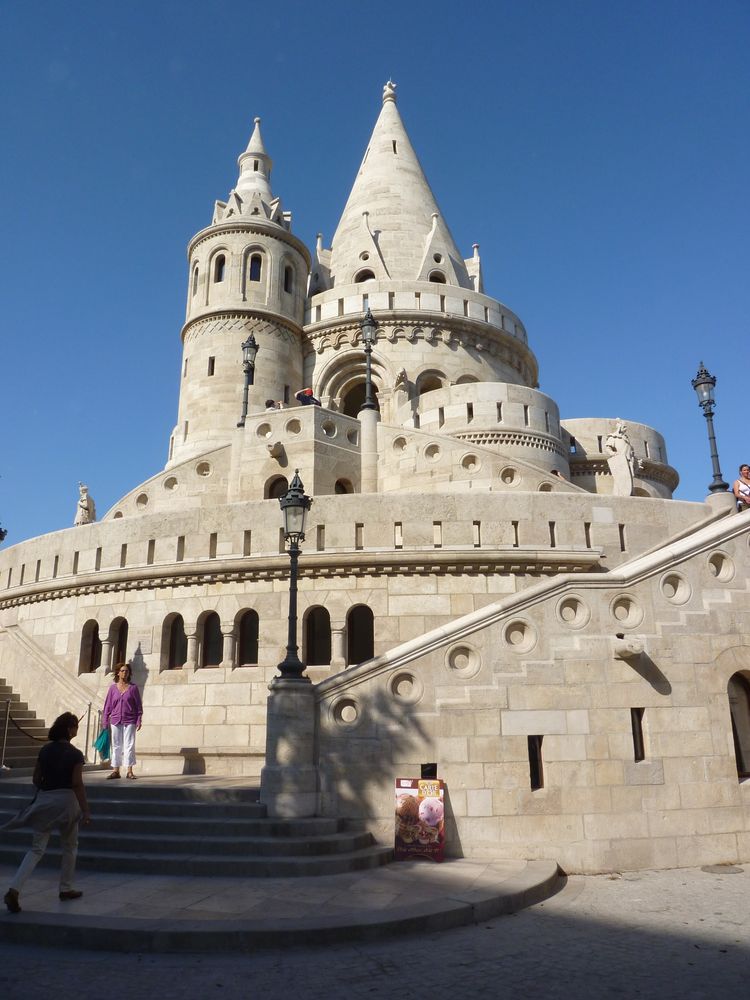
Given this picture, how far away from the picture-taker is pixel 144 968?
18.0 feet

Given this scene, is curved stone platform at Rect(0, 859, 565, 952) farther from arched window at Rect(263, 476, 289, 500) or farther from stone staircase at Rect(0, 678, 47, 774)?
arched window at Rect(263, 476, 289, 500)

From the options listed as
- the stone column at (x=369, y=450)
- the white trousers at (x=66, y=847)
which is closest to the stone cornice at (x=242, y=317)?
the stone column at (x=369, y=450)

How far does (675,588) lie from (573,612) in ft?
4.89

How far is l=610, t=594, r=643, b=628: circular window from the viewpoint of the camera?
953cm

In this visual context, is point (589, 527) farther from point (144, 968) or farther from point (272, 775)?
point (144, 968)

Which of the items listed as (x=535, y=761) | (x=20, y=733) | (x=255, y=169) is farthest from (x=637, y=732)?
(x=255, y=169)

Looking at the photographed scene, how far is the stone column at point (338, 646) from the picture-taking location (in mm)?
12724

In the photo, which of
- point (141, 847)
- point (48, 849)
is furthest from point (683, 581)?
point (48, 849)

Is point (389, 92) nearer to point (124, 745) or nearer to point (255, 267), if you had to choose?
point (255, 267)

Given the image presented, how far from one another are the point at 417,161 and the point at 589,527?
96.4 ft

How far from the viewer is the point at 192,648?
1373cm

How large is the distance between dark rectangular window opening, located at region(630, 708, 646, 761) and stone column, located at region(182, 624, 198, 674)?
7.78m

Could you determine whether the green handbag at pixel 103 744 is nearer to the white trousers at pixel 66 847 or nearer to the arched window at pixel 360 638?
the arched window at pixel 360 638

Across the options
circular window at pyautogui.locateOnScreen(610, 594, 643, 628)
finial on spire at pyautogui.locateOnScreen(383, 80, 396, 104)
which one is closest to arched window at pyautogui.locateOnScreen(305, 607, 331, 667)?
circular window at pyautogui.locateOnScreen(610, 594, 643, 628)
